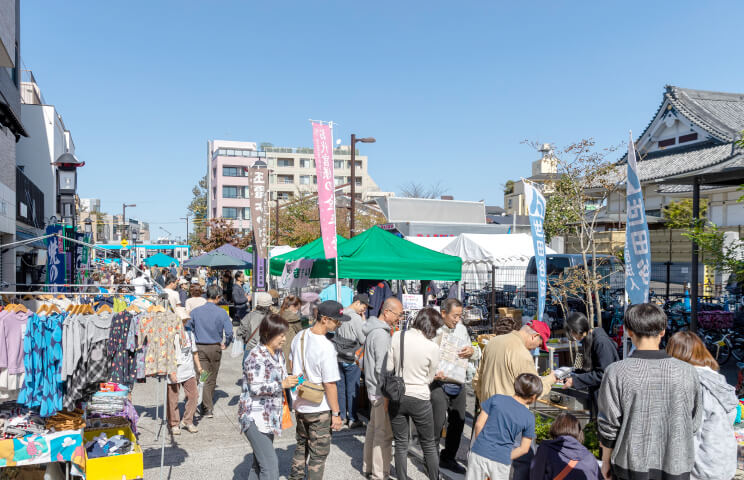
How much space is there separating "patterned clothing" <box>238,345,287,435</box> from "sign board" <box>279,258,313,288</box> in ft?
20.7

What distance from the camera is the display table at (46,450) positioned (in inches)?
170

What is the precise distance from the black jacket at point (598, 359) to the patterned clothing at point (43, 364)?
14.6ft

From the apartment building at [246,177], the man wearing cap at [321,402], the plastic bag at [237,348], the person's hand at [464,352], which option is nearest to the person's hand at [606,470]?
the man wearing cap at [321,402]

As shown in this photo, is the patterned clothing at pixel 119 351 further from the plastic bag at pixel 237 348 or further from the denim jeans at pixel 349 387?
the plastic bag at pixel 237 348

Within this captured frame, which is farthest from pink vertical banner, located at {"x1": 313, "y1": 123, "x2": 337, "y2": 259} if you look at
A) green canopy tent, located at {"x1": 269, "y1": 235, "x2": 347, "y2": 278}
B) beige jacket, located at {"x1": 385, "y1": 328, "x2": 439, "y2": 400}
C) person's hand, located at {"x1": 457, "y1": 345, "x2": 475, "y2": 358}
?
beige jacket, located at {"x1": 385, "y1": 328, "x2": 439, "y2": 400}

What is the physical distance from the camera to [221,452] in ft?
20.3

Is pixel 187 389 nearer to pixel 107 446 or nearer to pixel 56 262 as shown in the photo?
pixel 107 446

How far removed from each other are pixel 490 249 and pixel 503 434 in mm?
11116

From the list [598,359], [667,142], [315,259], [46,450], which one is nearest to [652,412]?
[598,359]

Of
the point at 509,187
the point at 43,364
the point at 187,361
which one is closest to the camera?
the point at 43,364

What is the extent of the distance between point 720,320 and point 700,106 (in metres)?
16.0

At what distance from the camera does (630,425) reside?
10.0ft

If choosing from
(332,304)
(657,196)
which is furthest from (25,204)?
(657,196)

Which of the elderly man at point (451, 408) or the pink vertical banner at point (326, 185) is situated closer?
the elderly man at point (451, 408)
